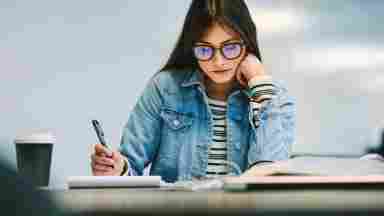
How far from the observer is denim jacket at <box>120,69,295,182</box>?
6.48ft

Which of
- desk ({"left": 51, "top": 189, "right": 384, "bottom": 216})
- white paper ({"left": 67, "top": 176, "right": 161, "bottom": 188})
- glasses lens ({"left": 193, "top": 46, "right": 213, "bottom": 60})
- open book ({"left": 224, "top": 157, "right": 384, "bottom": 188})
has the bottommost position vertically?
white paper ({"left": 67, "top": 176, "right": 161, "bottom": 188})

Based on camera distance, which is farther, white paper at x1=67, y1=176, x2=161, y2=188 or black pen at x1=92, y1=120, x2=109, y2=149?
black pen at x1=92, y1=120, x2=109, y2=149

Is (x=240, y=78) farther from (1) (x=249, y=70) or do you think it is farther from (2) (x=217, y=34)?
(2) (x=217, y=34)

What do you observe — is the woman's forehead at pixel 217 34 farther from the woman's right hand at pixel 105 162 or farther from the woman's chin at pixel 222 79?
the woman's right hand at pixel 105 162

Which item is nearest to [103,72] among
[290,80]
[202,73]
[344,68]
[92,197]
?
[202,73]

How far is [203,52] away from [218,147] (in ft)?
1.01

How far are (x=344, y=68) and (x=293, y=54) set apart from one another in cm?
19

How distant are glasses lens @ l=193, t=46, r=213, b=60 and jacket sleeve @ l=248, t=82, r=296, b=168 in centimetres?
23

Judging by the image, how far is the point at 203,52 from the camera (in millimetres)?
2033

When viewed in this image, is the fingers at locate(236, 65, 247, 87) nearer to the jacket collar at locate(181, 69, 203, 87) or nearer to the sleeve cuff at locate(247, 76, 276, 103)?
the sleeve cuff at locate(247, 76, 276, 103)

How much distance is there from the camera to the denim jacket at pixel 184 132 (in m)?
1.98

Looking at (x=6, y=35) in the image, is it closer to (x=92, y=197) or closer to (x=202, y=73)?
(x=202, y=73)

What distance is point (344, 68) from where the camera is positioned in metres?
2.13

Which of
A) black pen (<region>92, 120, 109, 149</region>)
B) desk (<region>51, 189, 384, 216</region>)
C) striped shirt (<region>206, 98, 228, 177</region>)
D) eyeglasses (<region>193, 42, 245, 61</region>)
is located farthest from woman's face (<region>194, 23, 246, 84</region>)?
desk (<region>51, 189, 384, 216</region>)
